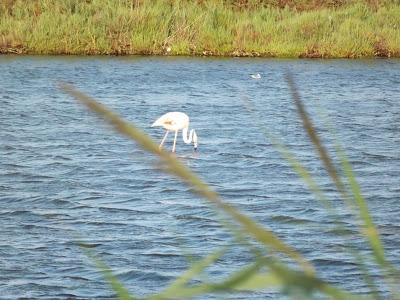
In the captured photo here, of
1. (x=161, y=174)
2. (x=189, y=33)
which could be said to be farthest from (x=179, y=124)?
(x=189, y=33)

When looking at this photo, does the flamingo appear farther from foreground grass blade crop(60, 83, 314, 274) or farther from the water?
foreground grass blade crop(60, 83, 314, 274)

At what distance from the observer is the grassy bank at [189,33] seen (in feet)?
76.9

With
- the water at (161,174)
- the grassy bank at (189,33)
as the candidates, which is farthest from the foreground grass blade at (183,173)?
the grassy bank at (189,33)

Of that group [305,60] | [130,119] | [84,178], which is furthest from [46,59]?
[84,178]

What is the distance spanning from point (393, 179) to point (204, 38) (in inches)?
553

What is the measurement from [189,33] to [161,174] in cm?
1399

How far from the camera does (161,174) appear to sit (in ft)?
33.4

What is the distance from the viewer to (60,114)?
14.8 metres

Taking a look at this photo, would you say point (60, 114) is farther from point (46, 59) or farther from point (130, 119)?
point (46, 59)

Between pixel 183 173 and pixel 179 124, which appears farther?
pixel 179 124

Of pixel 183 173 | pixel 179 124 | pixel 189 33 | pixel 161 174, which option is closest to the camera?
pixel 183 173

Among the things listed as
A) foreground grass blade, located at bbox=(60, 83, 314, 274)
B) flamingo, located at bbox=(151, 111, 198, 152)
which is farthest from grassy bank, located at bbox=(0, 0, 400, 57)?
foreground grass blade, located at bbox=(60, 83, 314, 274)

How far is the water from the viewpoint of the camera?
21.4 feet

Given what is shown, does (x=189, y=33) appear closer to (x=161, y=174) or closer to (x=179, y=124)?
(x=179, y=124)
